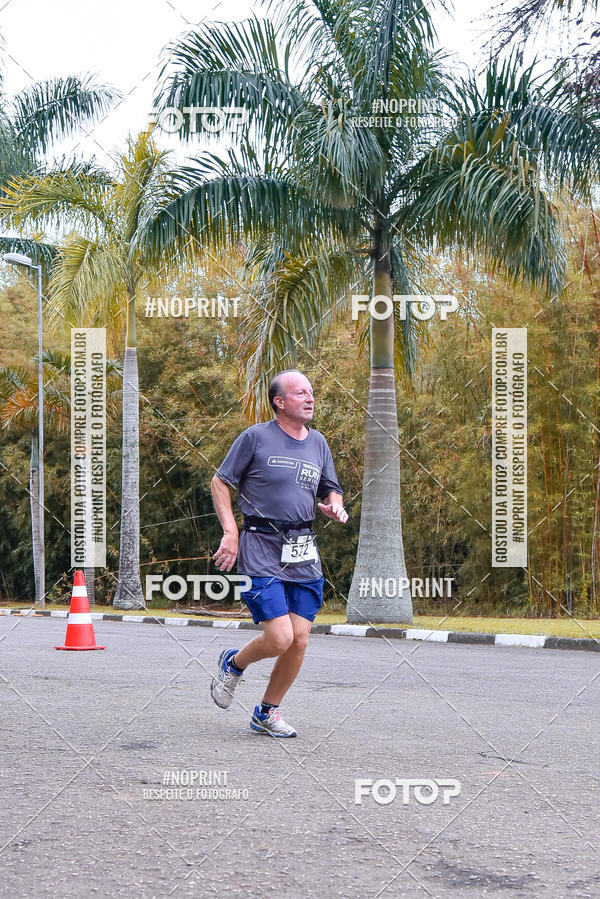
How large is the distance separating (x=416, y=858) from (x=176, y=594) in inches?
932

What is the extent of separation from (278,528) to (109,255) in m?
15.8

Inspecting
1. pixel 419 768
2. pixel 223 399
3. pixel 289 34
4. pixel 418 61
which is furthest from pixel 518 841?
pixel 223 399

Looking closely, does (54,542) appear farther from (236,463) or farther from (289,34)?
(236,463)

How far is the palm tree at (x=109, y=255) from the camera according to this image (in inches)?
766

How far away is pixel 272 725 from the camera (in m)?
5.10

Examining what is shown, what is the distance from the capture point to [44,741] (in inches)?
195

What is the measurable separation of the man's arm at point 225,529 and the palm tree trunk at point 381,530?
29.0 ft
